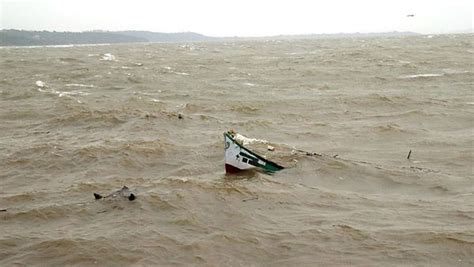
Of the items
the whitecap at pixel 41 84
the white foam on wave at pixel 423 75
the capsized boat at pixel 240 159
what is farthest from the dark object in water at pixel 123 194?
the white foam on wave at pixel 423 75

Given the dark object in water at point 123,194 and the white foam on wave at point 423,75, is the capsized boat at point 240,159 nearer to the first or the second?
the dark object in water at point 123,194

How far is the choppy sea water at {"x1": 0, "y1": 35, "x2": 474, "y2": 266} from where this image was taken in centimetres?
927

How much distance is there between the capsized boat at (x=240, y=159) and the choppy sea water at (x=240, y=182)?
28 cm

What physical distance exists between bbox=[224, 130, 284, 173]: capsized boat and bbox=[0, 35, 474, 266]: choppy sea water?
28cm

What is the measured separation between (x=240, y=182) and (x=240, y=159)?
79cm

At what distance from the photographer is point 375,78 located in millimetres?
35500

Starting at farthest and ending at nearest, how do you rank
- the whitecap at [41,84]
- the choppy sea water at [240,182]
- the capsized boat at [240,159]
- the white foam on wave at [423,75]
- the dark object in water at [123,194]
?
the whitecap at [41,84] → the white foam on wave at [423,75] → the capsized boat at [240,159] → the dark object in water at [123,194] → the choppy sea water at [240,182]

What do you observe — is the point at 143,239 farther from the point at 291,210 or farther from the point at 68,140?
the point at 68,140

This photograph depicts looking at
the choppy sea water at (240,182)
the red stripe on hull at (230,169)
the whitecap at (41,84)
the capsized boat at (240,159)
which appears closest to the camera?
the choppy sea water at (240,182)

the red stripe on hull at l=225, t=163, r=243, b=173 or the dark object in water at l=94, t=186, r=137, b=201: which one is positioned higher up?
the red stripe on hull at l=225, t=163, r=243, b=173

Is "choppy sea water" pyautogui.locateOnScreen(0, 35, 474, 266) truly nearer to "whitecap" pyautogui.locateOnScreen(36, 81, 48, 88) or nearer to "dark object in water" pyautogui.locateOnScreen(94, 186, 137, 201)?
"dark object in water" pyautogui.locateOnScreen(94, 186, 137, 201)

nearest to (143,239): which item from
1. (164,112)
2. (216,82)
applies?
(164,112)

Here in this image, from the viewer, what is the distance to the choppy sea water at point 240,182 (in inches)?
365

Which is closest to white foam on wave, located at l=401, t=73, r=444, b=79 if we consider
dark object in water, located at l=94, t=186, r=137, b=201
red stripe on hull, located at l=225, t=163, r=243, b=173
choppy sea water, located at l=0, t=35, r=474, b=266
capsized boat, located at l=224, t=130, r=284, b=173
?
choppy sea water, located at l=0, t=35, r=474, b=266
